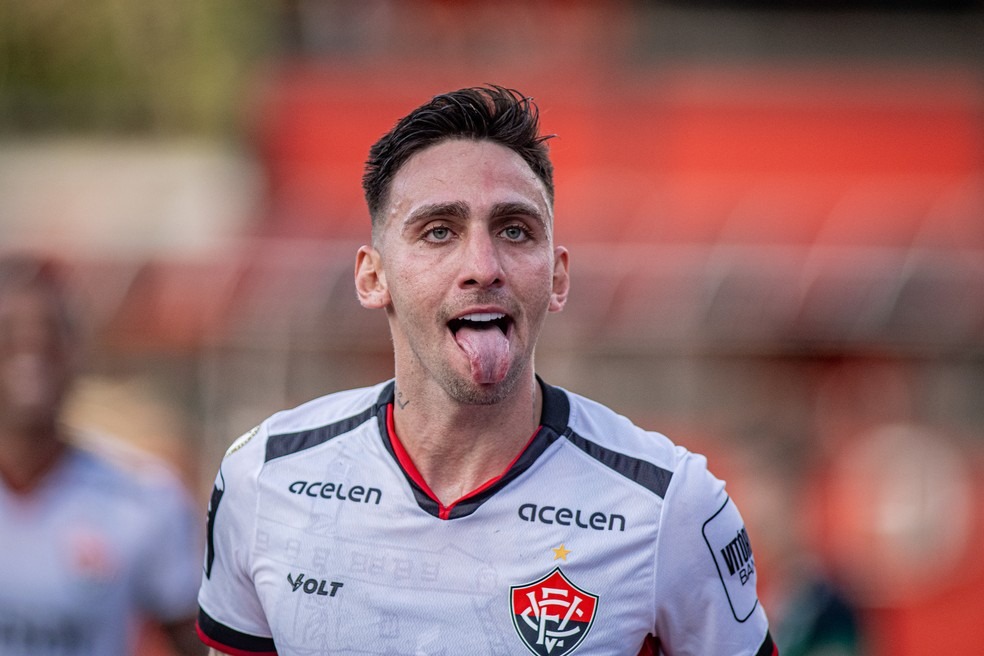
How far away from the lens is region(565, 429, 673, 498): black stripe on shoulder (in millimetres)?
2859

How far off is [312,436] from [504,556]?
0.61m

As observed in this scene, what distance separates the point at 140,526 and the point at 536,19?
13.4 meters

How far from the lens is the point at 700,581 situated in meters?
2.77

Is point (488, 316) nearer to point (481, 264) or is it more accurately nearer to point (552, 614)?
point (481, 264)

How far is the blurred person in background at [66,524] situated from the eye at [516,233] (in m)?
2.42

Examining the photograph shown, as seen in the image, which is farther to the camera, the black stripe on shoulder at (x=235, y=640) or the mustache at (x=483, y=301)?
the black stripe on shoulder at (x=235, y=640)

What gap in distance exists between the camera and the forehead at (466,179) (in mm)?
2842

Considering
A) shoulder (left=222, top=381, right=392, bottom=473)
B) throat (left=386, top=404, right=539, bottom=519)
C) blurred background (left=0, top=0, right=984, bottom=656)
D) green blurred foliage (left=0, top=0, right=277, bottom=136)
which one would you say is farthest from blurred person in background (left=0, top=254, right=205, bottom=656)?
green blurred foliage (left=0, top=0, right=277, bottom=136)

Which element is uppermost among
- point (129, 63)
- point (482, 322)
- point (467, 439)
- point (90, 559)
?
point (129, 63)

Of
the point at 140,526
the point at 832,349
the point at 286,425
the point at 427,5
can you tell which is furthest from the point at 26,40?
the point at 286,425

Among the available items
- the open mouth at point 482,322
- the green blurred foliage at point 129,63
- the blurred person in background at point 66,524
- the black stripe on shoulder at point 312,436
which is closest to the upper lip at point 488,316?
the open mouth at point 482,322

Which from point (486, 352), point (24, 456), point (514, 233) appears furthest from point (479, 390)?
point (24, 456)

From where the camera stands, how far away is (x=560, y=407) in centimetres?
306

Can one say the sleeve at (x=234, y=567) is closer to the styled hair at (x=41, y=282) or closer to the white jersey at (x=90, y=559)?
the white jersey at (x=90, y=559)
